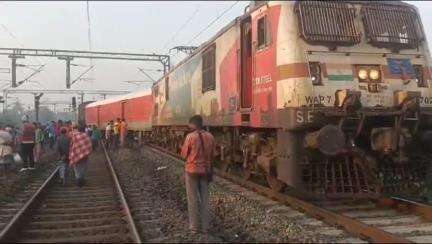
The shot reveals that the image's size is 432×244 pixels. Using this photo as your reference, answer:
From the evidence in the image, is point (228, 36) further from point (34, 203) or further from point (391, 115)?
point (34, 203)

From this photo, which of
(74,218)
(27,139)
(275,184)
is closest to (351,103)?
(275,184)

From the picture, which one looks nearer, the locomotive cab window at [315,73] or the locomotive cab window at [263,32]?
the locomotive cab window at [315,73]

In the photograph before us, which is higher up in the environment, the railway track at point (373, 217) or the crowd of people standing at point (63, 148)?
the crowd of people standing at point (63, 148)

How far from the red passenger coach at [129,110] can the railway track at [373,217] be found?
64.6ft

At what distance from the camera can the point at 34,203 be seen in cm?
1052

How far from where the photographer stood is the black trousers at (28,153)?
16.6 m

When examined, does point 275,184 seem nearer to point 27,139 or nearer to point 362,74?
point 362,74

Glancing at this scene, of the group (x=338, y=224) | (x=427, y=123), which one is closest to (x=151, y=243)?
(x=338, y=224)

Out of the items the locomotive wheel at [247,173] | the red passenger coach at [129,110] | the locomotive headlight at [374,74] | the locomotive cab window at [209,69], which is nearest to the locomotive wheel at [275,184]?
the locomotive wheel at [247,173]

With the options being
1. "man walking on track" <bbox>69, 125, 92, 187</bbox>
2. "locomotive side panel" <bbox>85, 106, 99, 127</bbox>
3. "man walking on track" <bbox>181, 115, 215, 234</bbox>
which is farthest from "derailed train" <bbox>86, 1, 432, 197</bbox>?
"locomotive side panel" <bbox>85, 106, 99, 127</bbox>

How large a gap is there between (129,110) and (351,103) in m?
29.2

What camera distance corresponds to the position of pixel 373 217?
341 inches

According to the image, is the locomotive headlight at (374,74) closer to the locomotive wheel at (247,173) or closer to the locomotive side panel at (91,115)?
the locomotive wheel at (247,173)

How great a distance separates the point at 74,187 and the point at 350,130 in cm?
744
